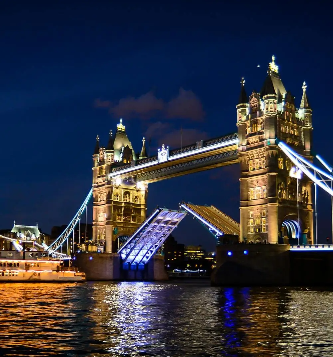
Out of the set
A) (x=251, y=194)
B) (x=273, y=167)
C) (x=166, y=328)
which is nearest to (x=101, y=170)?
(x=251, y=194)

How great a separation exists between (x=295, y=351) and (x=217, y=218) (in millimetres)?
50739

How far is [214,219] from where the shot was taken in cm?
6850

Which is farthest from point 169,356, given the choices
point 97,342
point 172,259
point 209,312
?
point 172,259

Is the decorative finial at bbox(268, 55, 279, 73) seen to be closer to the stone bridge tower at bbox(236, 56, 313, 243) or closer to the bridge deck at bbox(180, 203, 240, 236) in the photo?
the stone bridge tower at bbox(236, 56, 313, 243)

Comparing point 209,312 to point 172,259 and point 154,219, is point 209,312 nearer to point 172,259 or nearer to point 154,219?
point 154,219

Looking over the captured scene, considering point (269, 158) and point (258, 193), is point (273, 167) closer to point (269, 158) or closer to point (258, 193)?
point (269, 158)

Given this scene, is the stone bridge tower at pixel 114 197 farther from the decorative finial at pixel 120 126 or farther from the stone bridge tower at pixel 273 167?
the stone bridge tower at pixel 273 167

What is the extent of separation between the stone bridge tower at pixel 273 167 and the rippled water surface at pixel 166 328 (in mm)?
23687

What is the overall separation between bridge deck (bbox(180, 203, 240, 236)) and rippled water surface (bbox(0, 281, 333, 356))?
3015cm

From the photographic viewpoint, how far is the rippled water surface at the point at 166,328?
18844 mm

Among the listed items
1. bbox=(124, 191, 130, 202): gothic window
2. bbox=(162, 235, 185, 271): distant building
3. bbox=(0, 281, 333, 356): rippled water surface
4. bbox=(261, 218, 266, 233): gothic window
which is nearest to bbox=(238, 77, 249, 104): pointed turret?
bbox=(261, 218, 266, 233): gothic window

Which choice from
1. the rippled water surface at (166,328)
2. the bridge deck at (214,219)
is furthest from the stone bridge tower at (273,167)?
the rippled water surface at (166,328)

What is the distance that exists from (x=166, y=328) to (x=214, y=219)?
4503 cm

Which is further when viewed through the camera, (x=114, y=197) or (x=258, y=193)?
(x=114, y=197)
